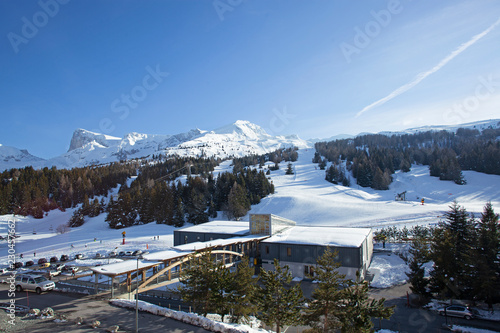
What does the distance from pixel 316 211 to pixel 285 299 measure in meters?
59.2

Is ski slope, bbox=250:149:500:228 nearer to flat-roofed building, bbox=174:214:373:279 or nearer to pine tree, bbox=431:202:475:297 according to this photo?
flat-roofed building, bbox=174:214:373:279

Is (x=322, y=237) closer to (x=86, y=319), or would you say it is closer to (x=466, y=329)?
(x=466, y=329)

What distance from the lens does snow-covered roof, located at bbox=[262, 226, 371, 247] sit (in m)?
31.2

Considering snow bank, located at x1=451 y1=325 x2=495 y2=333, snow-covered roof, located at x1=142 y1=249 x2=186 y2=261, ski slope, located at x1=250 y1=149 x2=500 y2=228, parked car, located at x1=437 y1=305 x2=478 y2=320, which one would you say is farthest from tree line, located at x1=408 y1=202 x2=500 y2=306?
ski slope, located at x1=250 y1=149 x2=500 y2=228

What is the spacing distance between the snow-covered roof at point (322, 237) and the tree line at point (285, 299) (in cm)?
1577

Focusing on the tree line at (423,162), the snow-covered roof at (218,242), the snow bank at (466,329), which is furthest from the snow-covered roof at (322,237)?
the tree line at (423,162)

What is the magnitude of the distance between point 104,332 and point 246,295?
762cm

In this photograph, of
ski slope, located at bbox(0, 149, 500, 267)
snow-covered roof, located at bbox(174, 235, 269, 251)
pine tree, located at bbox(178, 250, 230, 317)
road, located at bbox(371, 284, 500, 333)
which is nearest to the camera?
pine tree, located at bbox(178, 250, 230, 317)

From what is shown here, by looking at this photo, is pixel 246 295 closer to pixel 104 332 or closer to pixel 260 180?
pixel 104 332

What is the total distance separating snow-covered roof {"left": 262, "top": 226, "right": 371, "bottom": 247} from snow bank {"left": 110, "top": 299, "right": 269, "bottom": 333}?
58.7 ft

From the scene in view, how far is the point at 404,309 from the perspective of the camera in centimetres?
2227

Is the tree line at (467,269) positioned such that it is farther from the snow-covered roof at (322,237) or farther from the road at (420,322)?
the snow-covered roof at (322,237)

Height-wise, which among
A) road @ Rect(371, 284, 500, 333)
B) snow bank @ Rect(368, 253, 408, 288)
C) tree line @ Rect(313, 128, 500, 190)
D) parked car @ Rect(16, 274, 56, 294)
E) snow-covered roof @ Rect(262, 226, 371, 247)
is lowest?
snow bank @ Rect(368, 253, 408, 288)

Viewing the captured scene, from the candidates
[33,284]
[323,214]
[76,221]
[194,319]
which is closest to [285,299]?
[194,319]
